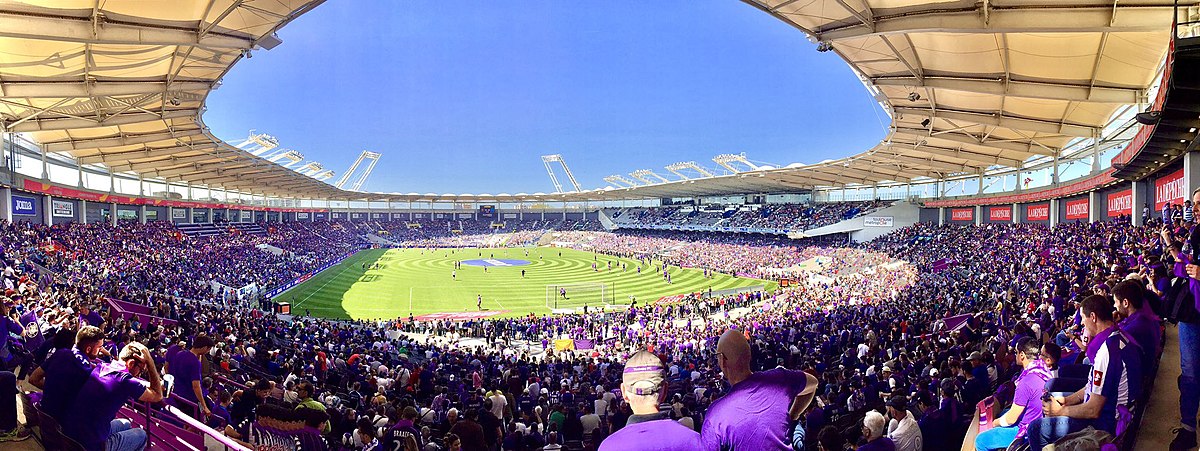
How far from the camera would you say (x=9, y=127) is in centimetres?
1873

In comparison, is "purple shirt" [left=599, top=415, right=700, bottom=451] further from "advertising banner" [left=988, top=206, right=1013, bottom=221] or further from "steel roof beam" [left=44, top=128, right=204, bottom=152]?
"advertising banner" [left=988, top=206, right=1013, bottom=221]

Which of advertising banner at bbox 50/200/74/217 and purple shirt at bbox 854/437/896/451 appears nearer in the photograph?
purple shirt at bbox 854/437/896/451

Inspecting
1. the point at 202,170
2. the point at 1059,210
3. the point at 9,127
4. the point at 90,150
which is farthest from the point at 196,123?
the point at 1059,210

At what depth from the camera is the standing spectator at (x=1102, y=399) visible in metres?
3.37

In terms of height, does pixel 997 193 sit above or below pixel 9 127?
below

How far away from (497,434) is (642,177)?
210 feet

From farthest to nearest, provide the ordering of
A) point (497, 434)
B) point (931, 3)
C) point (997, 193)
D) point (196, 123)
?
point (997, 193) → point (196, 123) → point (931, 3) → point (497, 434)

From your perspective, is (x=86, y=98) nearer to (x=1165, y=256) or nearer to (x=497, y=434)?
(x=497, y=434)

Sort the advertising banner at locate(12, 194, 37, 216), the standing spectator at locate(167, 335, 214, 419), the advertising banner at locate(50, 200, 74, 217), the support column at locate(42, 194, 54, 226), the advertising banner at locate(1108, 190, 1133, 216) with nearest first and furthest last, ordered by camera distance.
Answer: the standing spectator at locate(167, 335, 214, 419)
the advertising banner at locate(1108, 190, 1133, 216)
the advertising banner at locate(12, 194, 37, 216)
the support column at locate(42, 194, 54, 226)
the advertising banner at locate(50, 200, 74, 217)

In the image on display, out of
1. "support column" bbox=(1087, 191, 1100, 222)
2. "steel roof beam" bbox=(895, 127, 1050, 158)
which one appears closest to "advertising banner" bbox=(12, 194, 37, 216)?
"steel roof beam" bbox=(895, 127, 1050, 158)

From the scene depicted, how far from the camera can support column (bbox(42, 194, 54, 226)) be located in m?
30.2

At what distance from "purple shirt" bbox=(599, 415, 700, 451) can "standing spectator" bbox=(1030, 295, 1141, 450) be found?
2.84 meters

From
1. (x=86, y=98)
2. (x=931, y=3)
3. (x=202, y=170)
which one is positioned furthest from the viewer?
(x=202, y=170)

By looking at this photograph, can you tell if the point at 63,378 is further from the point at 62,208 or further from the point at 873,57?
the point at 62,208
